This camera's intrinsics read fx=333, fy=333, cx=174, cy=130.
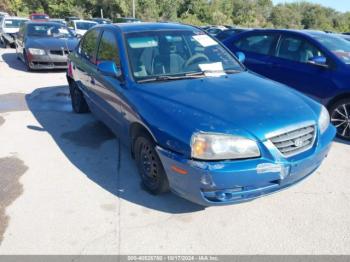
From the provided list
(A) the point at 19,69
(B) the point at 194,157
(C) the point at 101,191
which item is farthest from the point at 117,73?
(A) the point at 19,69

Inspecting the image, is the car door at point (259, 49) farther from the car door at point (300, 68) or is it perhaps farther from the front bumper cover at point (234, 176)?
the front bumper cover at point (234, 176)

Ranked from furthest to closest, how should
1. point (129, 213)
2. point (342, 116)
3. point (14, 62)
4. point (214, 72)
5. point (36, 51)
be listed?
point (14, 62) < point (36, 51) < point (342, 116) < point (214, 72) < point (129, 213)

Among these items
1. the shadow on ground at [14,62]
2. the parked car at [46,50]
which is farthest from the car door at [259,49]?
the shadow on ground at [14,62]

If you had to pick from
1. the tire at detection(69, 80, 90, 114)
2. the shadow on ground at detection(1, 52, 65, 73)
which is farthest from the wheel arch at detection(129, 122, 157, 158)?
the shadow on ground at detection(1, 52, 65, 73)

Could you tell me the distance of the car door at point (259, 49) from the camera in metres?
5.89

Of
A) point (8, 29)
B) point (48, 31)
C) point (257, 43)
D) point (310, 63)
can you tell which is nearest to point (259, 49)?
point (257, 43)

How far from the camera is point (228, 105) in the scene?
3.01 metres

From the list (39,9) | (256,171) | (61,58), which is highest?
(256,171)

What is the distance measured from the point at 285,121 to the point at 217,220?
1075 mm

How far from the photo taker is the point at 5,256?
2.64 m

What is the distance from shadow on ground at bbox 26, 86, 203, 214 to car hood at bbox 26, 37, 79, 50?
10.6 feet

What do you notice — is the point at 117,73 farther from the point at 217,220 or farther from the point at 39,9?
the point at 39,9

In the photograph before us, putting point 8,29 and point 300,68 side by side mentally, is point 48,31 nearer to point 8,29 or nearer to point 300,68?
point 8,29

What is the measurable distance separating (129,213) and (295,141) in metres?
1.65
